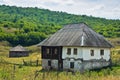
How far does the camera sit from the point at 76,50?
3962 cm

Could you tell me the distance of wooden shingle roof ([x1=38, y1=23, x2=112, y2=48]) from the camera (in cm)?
3916

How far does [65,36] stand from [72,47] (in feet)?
7.55

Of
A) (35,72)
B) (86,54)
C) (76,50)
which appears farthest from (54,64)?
(35,72)

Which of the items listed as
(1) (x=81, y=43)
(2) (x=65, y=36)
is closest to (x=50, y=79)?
(1) (x=81, y=43)

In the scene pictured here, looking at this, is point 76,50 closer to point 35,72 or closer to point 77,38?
point 77,38

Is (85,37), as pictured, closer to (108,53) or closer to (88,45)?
(88,45)

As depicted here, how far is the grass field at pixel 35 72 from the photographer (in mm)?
13187

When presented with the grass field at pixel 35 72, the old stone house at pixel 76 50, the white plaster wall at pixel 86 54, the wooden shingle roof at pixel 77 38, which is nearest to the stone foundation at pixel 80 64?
the old stone house at pixel 76 50

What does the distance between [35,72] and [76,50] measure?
2404cm

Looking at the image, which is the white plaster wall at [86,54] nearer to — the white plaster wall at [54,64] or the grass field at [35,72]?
the white plaster wall at [54,64]

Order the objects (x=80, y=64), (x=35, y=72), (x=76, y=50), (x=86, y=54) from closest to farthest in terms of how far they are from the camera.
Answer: (x=35, y=72) → (x=80, y=64) → (x=86, y=54) → (x=76, y=50)

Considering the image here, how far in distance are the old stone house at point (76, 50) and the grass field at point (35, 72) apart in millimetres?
2033

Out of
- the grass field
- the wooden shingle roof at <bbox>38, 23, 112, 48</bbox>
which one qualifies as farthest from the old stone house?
the grass field

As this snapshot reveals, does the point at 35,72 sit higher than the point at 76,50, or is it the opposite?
the point at 35,72
